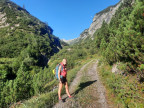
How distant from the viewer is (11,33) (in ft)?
297

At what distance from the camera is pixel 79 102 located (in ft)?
15.5

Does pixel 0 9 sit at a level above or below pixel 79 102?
above

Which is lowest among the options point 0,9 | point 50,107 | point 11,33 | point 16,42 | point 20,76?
point 50,107

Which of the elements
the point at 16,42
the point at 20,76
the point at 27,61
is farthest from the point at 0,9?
the point at 20,76

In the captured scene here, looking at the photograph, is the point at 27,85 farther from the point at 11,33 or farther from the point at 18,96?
the point at 11,33

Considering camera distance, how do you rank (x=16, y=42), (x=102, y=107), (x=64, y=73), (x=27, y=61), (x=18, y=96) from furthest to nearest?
(x=16, y=42) → (x=27, y=61) → (x=18, y=96) → (x=64, y=73) → (x=102, y=107)

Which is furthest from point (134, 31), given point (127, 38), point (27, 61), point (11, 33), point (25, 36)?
point (11, 33)

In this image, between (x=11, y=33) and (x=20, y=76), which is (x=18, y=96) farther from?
(x=11, y=33)

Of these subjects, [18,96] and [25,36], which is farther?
[25,36]

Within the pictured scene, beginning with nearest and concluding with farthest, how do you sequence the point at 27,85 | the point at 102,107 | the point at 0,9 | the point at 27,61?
the point at 102,107
the point at 27,85
the point at 27,61
the point at 0,9

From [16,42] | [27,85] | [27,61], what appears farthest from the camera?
[16,42]

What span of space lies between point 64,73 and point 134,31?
4.30 m

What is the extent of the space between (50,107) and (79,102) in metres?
1.50

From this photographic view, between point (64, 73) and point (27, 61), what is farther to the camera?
point (27, 61)
